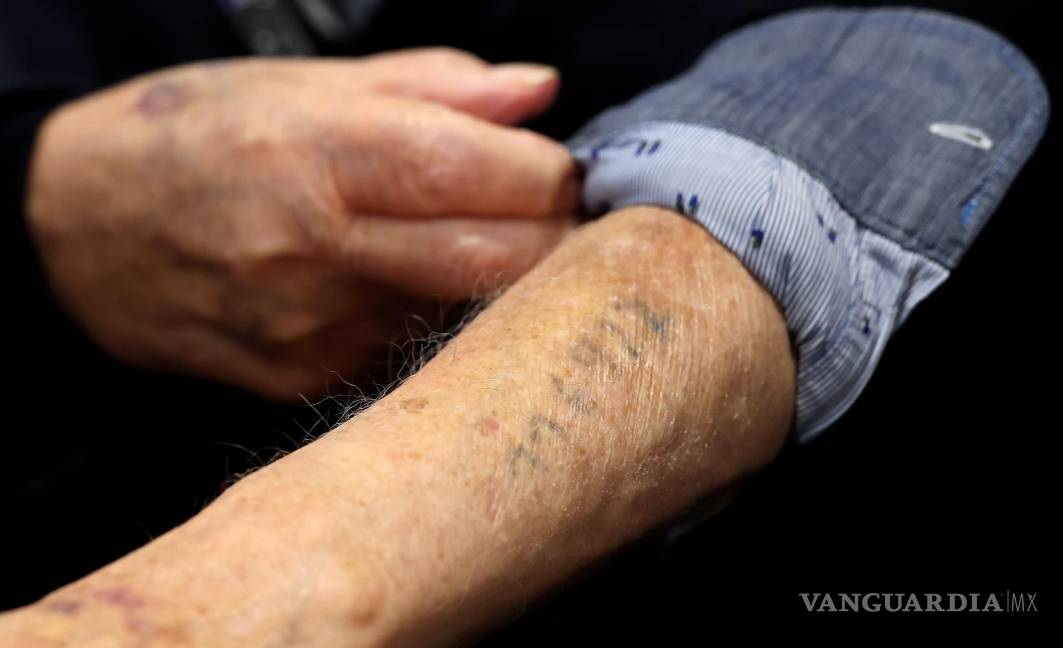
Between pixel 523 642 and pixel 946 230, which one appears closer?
pixel 946 230

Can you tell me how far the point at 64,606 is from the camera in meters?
0.40

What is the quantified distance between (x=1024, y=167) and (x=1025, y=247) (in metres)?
0.06

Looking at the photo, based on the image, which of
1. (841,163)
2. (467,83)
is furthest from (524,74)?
(841,163)

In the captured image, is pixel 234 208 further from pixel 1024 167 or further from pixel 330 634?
pixel 1024 167

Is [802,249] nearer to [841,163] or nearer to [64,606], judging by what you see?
[841,163]

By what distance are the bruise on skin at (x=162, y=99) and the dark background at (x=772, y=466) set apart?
17 cm

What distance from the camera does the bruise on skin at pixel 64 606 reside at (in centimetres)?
39

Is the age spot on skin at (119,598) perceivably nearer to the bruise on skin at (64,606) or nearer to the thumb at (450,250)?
the bruise on skin at (64,606)

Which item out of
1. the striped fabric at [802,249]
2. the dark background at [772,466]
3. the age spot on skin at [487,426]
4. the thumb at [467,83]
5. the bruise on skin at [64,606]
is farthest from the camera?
the thumb at [467,83]

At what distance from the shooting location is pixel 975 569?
2.36 ft

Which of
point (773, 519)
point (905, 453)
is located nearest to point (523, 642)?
point (773, 519)

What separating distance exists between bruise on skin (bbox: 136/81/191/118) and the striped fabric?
1.47 feet

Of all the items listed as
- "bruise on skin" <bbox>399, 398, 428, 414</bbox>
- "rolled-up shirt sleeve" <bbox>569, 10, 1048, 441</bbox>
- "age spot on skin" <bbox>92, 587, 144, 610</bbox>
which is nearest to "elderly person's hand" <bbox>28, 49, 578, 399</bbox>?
"rolled-up shirt sleeve" <bbox>569, 10, 1048, 441</bbox>

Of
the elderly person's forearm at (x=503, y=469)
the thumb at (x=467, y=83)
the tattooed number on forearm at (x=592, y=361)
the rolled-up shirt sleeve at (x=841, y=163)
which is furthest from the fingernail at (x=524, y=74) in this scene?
the tattooed number on forearm at (x=592, y=361)
